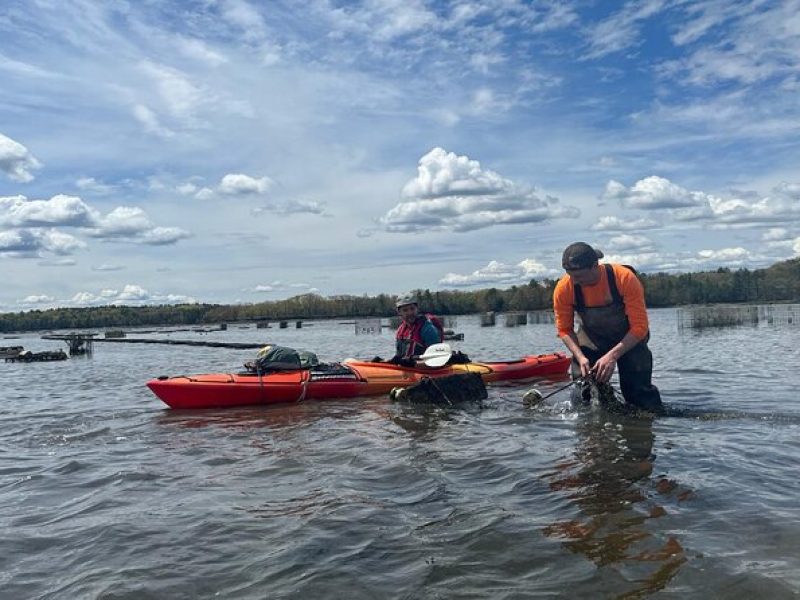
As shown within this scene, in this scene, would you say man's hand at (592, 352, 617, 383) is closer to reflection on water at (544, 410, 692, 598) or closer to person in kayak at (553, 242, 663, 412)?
person in kayak at (553, 242, 663, 412)

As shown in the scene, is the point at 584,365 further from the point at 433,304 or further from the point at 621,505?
the point at 433,304

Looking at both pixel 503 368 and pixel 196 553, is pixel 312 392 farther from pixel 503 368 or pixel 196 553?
pixel 196 553

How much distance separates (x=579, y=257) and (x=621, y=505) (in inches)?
136

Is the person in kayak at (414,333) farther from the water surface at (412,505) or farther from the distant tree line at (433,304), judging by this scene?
the distant tree line at (433,304)

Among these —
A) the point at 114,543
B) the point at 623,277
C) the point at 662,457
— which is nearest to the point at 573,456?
the point at 662,457

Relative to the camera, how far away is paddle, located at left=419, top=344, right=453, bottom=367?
1224cm

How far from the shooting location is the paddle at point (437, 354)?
40.2ft

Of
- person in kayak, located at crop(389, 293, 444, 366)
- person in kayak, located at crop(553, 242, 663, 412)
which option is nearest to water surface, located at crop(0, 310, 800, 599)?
person in kayak, located at crop(553, 242, 663, 412)

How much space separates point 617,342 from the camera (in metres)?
8.44

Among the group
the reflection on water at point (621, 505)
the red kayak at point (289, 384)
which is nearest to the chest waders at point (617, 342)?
the reflection on water at point (621, 505)

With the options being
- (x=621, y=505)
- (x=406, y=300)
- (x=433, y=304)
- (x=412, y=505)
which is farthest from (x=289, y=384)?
(x=433, y=304)

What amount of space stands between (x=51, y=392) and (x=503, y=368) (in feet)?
38.2

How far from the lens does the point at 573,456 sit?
685 cm

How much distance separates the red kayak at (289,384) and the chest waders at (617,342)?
4005 mm
